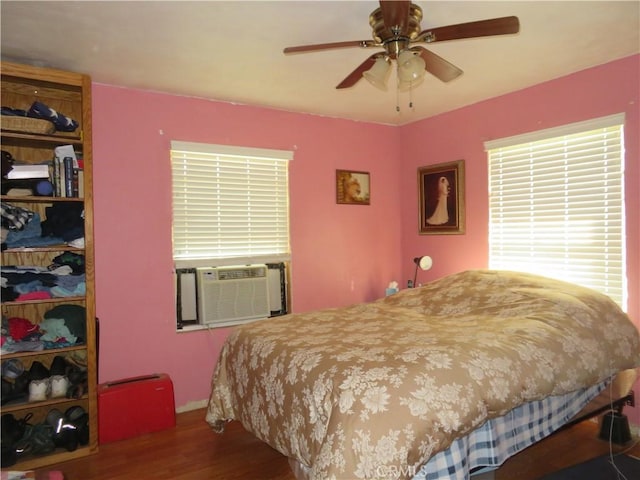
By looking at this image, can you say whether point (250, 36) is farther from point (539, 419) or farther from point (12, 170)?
point (539, 419)

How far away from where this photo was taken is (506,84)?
132 inches

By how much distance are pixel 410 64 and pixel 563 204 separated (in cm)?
194

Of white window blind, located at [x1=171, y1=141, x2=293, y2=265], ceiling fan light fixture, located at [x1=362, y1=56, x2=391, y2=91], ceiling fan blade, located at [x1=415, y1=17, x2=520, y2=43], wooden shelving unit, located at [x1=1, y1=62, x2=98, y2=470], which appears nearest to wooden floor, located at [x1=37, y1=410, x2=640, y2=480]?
wooden shelving unit, located at [x1=1, y1=62, x2=98, y2=470]

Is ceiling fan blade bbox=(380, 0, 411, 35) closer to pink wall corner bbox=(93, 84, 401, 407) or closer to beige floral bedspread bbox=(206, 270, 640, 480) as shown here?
beige floral bedspread bbox=(206, 270, 640, 480)

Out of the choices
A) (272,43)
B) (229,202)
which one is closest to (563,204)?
(272,43)

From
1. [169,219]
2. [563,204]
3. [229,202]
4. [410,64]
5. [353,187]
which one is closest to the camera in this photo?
[410,64]

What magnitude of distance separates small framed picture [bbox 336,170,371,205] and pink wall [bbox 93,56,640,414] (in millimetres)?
66

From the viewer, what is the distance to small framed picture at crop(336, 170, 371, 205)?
167 inches

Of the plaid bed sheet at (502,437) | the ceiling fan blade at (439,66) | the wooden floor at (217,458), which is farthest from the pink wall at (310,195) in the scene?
the ceiling fan blade at (439,66)

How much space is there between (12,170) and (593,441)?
3.89 m

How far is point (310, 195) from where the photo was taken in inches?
160

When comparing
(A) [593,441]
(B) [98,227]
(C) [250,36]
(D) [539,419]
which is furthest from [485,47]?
(B) [98,227]

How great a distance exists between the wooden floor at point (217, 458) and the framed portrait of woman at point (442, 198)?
1.85 meters

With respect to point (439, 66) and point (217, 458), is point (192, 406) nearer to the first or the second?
point (217, 458)
